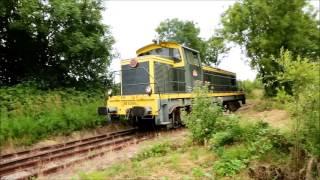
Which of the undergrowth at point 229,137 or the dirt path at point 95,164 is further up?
the undergrowth at point 229,137

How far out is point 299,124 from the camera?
7.77m

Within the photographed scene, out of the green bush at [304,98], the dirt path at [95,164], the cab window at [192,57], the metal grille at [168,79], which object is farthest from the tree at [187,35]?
the green bush at [304,98]

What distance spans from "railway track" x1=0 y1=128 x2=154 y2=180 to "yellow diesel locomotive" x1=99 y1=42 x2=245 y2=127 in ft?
3.11

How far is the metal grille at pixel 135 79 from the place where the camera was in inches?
531

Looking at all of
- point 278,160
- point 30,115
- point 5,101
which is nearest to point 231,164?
point 278,160

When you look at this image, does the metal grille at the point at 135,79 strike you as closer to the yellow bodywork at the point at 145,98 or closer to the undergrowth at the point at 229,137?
the yellow bodywork at the point at 145,98

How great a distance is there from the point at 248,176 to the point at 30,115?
7715 mm

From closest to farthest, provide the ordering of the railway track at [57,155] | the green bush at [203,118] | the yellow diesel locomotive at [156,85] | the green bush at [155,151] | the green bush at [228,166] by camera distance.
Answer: the green bush at [228,166]
the railway track at [57,155]
the green bush at [155,151]
the green bush at [203,118]
the yellow diesel locomotive at [156,85]

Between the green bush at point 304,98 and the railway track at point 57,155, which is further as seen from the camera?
the railway track at point 57,155

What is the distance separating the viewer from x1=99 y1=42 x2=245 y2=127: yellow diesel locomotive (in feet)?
42.3

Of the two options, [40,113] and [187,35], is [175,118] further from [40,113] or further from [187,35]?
[187,35]

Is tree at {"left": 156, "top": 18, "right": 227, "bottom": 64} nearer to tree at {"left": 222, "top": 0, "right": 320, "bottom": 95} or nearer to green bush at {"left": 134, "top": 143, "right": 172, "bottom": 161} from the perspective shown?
tree at {"left": 222, "top": 0, "right": 320, "bottom": 95}

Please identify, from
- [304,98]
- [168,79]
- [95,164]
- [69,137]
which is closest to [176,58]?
[168,79]

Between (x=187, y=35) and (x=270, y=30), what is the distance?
58.1ft
